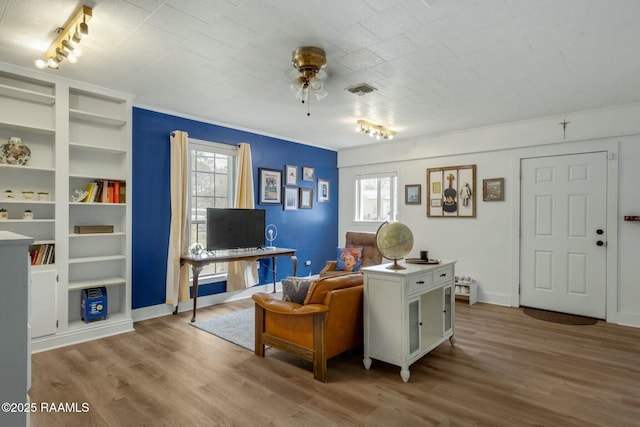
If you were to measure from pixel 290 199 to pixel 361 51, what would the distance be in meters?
3.50

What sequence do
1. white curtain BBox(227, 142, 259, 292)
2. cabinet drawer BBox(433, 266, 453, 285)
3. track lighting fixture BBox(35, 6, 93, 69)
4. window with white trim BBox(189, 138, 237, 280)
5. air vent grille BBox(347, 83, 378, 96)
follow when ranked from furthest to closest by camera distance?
white curtain BBox(227, 142, 259, 292) < window with white trim BBox(189, 138, 237, 280) < air vent grille BBox(347, 83, 378, 96) < cabinet drawer BBox(433, 266, 453, 285) < track lighting fixture BBox(35, 6, 93, 69)

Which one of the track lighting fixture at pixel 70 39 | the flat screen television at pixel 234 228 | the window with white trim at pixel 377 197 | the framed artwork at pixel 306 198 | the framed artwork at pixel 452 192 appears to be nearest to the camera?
the track lighting fixture at pixel 70 39

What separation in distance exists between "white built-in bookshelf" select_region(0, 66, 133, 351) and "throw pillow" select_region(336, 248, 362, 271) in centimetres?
274

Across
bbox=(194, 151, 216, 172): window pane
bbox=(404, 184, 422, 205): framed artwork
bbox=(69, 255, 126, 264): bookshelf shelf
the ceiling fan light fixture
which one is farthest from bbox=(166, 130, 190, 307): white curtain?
bbox=(404, 184, 422, 205): framed artwork

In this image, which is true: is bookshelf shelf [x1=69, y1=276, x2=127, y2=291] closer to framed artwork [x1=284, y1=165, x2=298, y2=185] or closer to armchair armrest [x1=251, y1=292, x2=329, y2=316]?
armchair armrest [x1=251, y1=292, x2=329, y2=316]

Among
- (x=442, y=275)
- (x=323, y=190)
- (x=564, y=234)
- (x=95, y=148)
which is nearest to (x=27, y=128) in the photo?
(x=95, y=148)

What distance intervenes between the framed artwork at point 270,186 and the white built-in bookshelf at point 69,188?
2014 millimetres

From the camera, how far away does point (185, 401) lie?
93.9 inches

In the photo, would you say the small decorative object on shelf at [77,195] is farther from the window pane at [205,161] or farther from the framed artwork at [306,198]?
the framed artwork at [306,198]

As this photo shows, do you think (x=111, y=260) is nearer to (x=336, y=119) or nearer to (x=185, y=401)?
(x=185, y=401)

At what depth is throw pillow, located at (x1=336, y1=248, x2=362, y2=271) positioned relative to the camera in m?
5.09

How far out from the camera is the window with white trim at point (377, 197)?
20.7 ft

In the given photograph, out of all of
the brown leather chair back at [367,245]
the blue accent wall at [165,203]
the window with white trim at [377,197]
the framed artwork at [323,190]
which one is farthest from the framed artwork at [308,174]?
the brown leather chair back at [367,245]

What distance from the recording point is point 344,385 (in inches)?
103
